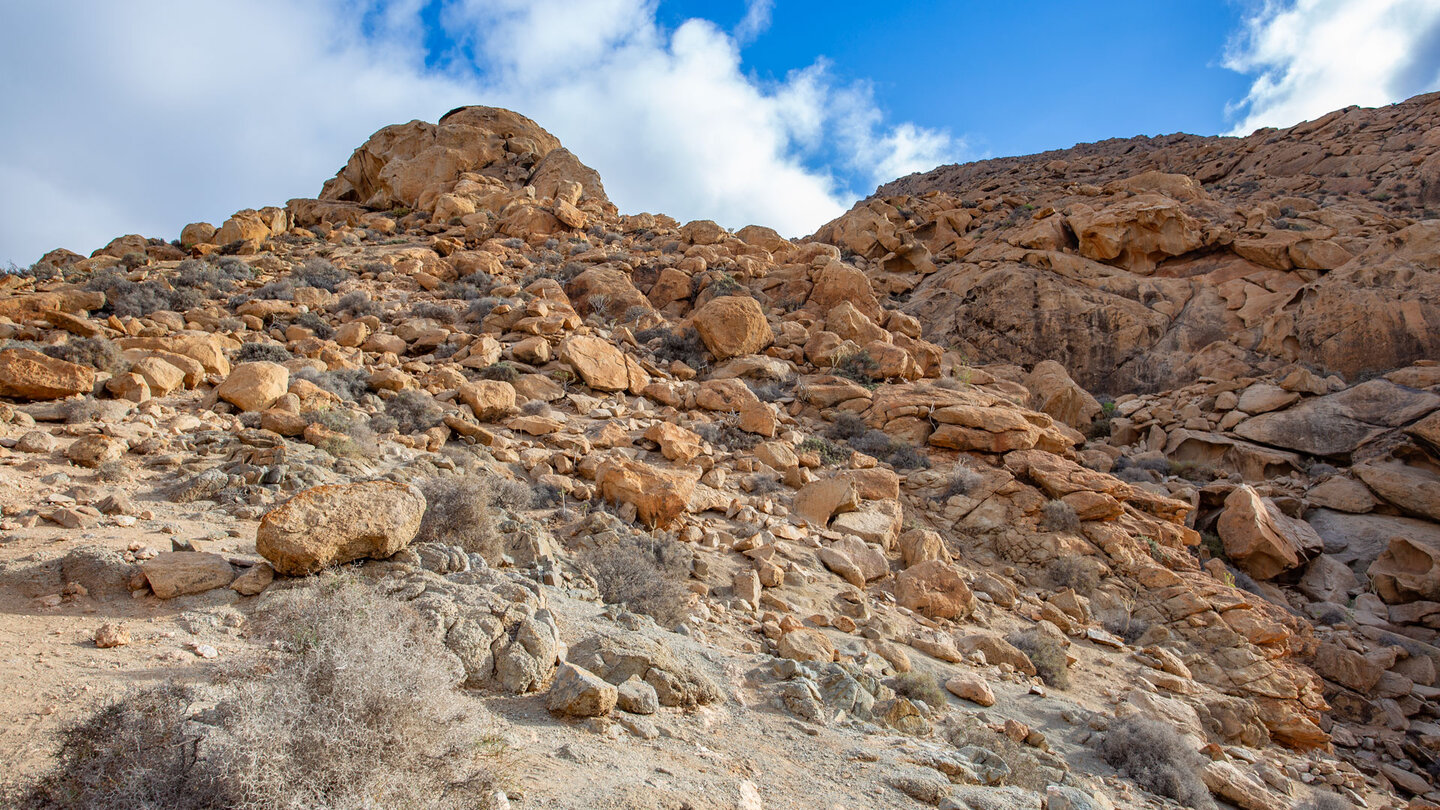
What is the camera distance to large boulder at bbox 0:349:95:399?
592cm

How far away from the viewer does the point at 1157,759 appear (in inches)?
194

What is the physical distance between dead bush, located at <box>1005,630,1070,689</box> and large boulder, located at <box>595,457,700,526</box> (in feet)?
12.2

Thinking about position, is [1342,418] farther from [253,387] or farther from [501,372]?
[253,387]

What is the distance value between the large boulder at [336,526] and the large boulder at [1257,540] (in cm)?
1142

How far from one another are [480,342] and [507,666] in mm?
7501

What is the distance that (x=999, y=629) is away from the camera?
22.9 feet

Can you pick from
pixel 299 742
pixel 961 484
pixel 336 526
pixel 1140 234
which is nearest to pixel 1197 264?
pixel 1140 234

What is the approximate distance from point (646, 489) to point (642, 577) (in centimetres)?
145

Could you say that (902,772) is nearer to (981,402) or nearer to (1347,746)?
(1347,746)

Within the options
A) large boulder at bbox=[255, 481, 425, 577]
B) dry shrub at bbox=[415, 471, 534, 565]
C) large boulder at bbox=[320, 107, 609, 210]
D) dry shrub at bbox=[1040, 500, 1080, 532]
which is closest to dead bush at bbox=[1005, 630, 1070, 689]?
dry shrub at bbox=[1040, 500, 1080, 532]

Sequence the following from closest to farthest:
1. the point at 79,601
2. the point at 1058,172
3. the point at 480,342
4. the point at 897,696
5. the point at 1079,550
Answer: the point at 79,601 → the point at 897,696 → the point at 1079,550 → the point at 480,342 → the point at 1058,172

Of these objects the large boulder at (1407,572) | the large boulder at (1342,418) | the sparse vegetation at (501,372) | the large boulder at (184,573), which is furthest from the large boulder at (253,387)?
the large boulder at (1342,418)

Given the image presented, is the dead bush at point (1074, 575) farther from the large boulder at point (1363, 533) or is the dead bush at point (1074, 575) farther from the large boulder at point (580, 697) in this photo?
the large boulder at point (580, 697)

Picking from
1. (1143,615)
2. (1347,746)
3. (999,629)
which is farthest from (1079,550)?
(1347,746)
